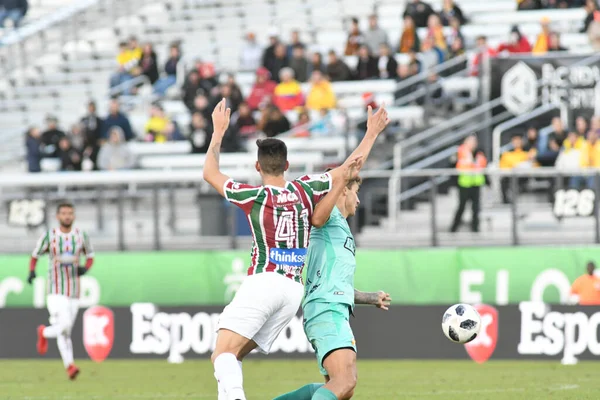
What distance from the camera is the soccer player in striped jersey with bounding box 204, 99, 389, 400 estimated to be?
→ 7863mm

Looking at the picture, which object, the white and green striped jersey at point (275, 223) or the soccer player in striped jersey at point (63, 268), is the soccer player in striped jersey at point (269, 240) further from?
the soccer player in striped jersey at point (63, 268)

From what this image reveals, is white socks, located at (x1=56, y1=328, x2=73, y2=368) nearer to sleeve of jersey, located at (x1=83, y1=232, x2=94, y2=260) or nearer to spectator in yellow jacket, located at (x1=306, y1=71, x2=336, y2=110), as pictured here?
sleeve of jersey, located at (x1=83, y1=232, x2=94, y2=260)

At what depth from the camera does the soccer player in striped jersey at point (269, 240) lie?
7.86 meters

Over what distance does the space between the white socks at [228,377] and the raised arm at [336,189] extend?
1095 millimetres

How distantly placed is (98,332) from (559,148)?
772 centimetres

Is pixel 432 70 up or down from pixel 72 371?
up

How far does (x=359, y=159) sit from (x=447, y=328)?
2.51 m

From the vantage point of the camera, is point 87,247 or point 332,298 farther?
point 87,247

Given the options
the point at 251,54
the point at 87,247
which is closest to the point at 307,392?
the point at 87,247

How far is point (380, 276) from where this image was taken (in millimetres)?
18859

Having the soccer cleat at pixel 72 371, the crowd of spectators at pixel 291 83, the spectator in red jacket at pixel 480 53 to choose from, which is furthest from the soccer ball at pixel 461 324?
the crowd of spectators at pixel 291 83

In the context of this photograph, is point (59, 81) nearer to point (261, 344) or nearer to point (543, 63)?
point (543, 63)

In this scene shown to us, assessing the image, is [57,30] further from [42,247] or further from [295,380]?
[295,380]

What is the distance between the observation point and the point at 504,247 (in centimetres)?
1859
